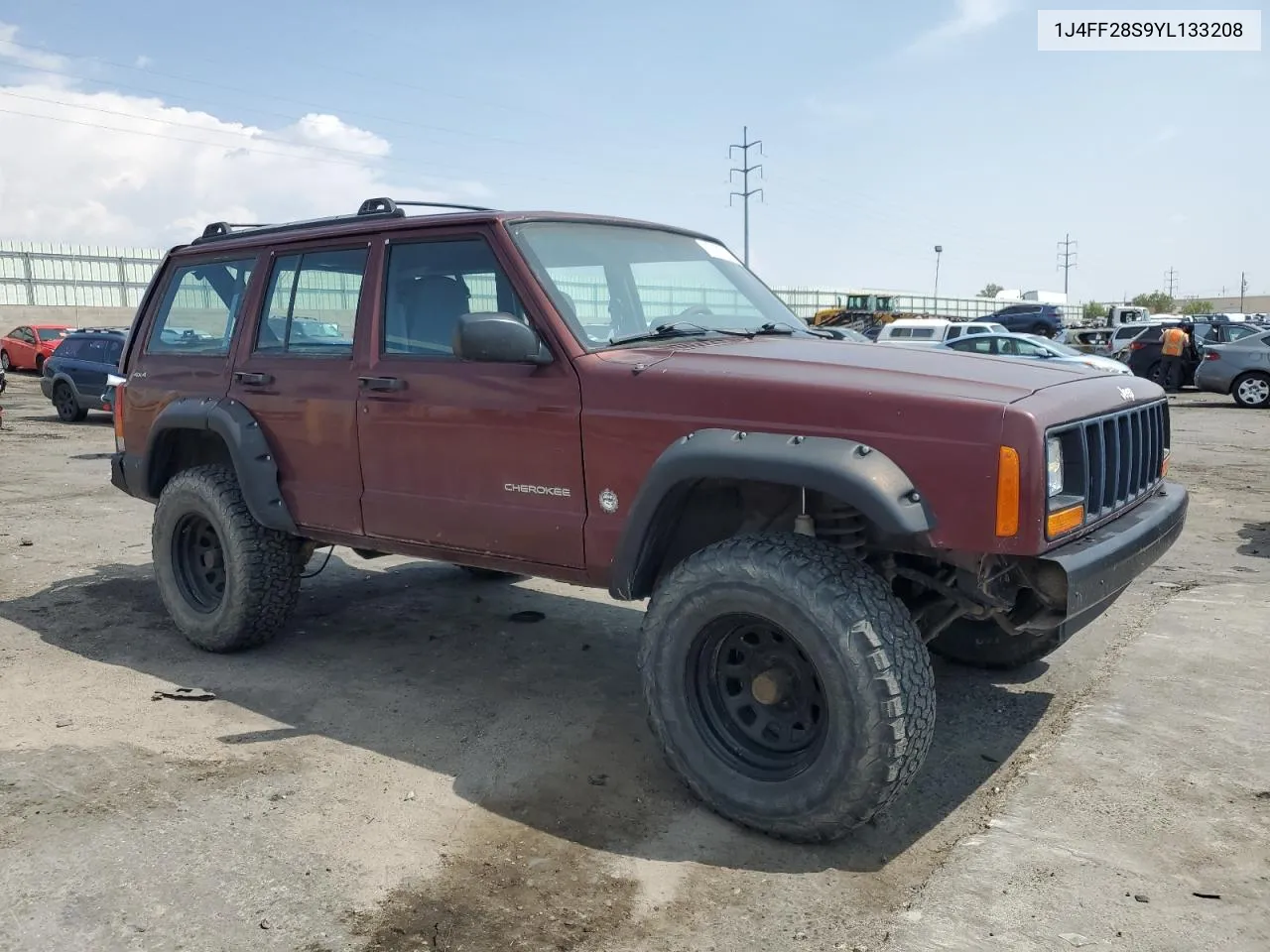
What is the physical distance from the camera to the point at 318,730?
4203 mm

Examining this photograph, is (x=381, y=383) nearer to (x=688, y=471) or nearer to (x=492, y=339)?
(x=492, y=339)

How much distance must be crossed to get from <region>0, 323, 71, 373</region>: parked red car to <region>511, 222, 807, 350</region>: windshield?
2610 centimetres

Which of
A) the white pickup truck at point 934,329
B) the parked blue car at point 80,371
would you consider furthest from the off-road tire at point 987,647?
the white pickup truck at point 934,329

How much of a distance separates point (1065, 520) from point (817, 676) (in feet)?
2.95

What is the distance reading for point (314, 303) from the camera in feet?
15.7

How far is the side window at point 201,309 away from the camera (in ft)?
17.0

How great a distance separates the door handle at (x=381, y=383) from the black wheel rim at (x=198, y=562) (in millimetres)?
1476

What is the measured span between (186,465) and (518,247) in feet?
8.83

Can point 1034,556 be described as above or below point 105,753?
above

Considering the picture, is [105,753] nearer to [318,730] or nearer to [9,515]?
[318,730]

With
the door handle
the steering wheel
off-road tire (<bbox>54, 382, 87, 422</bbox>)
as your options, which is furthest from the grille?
off-road tire (<bbox>54, 382, 87, 422</bbox>)

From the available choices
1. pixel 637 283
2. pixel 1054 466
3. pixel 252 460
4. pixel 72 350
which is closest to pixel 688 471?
pixel 1054 466

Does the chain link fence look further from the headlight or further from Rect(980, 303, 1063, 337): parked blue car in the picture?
the headlight

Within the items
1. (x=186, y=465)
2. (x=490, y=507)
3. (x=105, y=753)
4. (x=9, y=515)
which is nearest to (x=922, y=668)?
(x=490, y=507)
